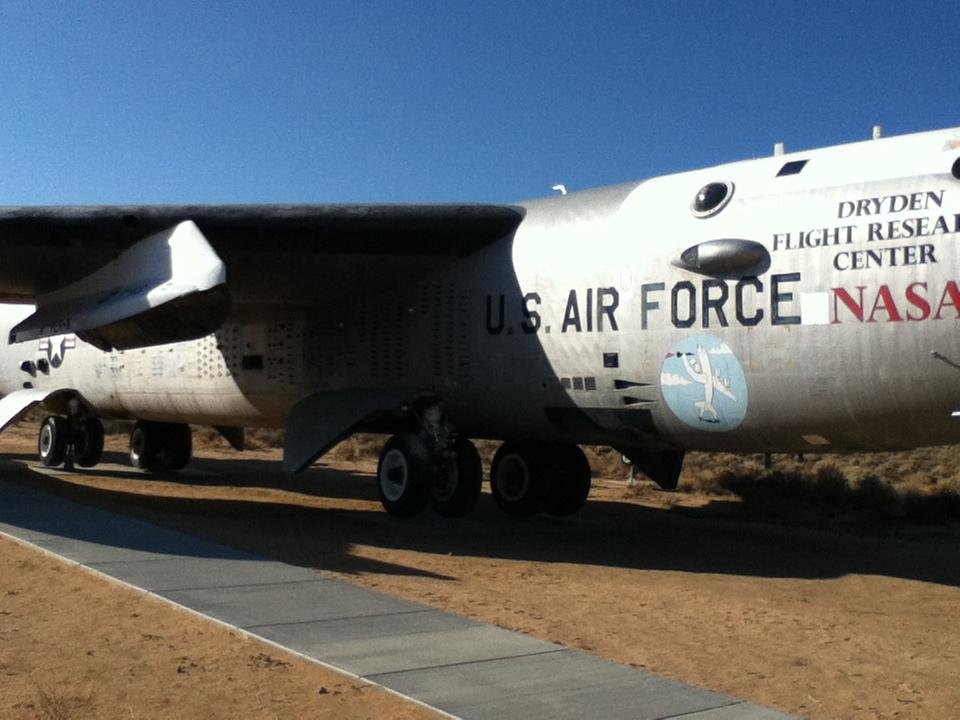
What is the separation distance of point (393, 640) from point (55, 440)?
51.0 feet

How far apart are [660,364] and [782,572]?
2.63 meters

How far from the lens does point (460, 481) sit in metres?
13.1

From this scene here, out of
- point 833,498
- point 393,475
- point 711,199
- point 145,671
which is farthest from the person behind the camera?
point 833,498

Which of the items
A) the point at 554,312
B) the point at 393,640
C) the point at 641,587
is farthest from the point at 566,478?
the point at 393,640

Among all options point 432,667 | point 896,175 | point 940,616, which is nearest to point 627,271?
point 896,175

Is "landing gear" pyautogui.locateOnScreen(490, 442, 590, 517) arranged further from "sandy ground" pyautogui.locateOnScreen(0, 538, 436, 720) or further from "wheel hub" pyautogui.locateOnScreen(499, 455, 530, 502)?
"sandy ground" pyautogui.locateOnScreen(0, 538, 436, 720)

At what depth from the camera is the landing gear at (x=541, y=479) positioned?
14352 millimetres

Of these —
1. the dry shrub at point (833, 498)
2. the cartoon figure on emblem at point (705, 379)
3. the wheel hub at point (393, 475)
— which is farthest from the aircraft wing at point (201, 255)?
the dry shrub at point (833, 498)

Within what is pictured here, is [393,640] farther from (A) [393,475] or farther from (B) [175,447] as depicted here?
(B) [175,447]

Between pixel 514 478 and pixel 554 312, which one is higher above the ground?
pixel 554 312

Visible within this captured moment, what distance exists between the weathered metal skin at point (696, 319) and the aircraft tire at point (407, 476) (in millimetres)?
774

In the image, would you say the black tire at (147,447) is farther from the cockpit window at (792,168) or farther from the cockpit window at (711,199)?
the cockpit window at (792,168)

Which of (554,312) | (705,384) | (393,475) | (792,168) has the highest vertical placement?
(792,168)

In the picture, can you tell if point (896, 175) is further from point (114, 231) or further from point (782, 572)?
point (114, 231)
